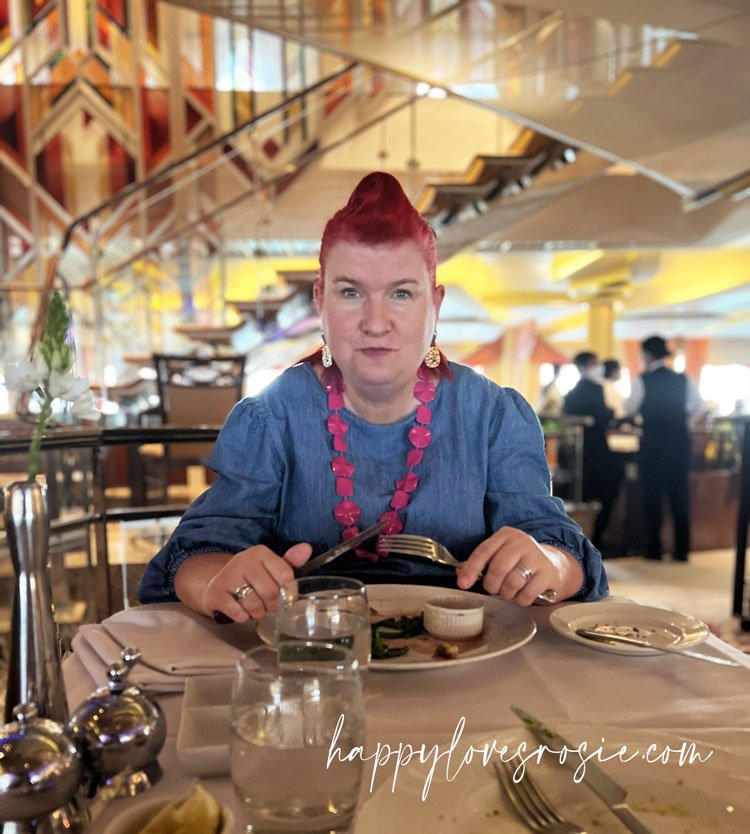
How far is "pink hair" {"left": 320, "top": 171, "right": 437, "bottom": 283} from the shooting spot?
1.21 meters

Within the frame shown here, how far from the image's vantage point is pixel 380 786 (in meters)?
0.58

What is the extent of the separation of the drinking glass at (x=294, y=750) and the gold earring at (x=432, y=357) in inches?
36.0

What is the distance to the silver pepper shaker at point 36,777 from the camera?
0.50 metres

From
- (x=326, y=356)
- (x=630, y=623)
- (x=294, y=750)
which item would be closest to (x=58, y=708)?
(x=294, y=750)

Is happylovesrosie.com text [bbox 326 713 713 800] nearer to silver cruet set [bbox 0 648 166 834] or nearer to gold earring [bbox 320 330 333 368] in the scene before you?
silver cruet set [bbox 0 648 166 834]

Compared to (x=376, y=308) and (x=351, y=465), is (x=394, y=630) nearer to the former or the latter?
(x=351, y=465)

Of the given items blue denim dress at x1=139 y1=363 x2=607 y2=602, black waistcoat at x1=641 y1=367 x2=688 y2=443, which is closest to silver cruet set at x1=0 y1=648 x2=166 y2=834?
blue denim dress at x1=139 y1=363 x2=607 y2=602

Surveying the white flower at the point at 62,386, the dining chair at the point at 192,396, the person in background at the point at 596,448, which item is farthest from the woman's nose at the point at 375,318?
the person in background at the point at 596,448

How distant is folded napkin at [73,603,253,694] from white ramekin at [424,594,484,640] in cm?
25

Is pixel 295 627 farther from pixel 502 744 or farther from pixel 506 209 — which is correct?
pixel 506 209

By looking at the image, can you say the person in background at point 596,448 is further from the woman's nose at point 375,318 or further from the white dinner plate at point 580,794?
the white dinner plate at point 580,794

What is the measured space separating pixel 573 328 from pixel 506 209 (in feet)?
30.7

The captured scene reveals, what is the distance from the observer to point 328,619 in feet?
2.45

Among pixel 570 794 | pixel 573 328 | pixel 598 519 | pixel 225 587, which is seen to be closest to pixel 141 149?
pixel 598 519
